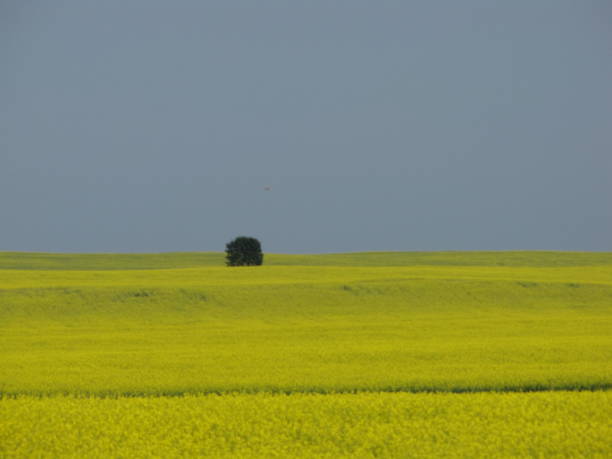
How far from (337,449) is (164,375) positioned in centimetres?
536

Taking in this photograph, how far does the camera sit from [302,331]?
21.2 m

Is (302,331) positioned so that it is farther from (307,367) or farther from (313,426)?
(313,426)

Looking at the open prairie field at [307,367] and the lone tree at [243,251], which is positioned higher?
the lone tree at [243,251]

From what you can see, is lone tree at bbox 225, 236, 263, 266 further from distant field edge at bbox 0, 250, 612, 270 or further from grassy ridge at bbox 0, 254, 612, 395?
distant field edge at bbox 0, 250, 612, 270

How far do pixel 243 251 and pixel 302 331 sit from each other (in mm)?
20639

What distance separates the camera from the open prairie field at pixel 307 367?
30.7 feet

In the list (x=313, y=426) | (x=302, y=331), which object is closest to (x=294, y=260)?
(x=302, y=331)

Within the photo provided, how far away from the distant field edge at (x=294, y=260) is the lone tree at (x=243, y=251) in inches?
456

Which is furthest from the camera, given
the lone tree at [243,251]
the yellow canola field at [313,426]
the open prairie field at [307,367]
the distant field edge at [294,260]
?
the distant field edge at [294,260]

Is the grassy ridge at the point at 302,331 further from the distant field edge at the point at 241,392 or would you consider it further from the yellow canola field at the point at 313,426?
the yellow canola field at the point at 313,426

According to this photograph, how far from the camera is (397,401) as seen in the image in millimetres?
10805

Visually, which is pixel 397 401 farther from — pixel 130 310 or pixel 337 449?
pixel 130 310

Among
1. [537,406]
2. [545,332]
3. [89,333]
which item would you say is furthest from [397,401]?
[89,333]

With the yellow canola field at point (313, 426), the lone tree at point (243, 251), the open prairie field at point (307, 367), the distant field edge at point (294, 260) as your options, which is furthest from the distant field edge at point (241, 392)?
the distant field edge at point (294, 260)
